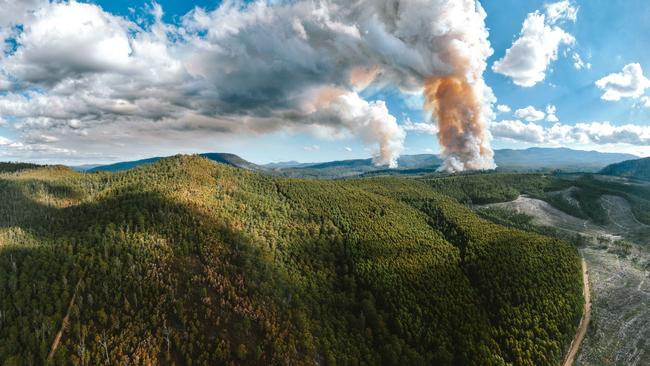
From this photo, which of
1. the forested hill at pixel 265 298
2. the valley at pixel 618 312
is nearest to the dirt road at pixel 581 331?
the valley at pixel 618 312

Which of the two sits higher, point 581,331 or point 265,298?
point 265,298

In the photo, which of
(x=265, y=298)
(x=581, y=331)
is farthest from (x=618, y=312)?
(x=265, y=298)

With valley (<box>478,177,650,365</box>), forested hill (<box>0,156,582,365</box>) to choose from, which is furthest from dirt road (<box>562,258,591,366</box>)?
forested hill (<box>0,156,582,365</box>)

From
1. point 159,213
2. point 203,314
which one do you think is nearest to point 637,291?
point 203,314

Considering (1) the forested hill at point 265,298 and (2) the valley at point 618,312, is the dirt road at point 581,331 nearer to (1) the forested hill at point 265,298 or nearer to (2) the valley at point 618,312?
(2) the valley at point 618,312

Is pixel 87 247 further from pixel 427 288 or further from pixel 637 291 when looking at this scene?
pixel 637 291

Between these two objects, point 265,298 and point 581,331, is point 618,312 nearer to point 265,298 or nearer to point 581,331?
point 581,331

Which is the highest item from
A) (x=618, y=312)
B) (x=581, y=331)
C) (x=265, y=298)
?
(x=265, y=298)

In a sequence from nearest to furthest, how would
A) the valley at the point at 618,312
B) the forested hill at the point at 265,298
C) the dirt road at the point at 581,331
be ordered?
the valley at the point at 618,312 < the dirt road at the point at 581,331 < the forested hill at the point at 265,298
